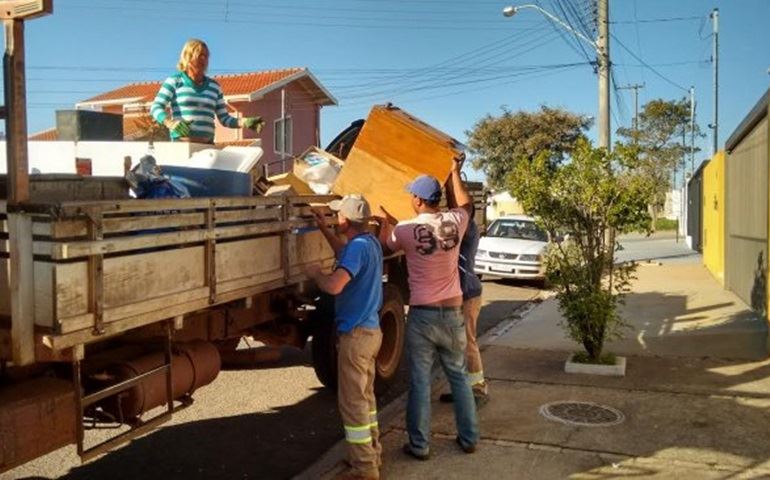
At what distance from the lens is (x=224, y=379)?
24.7 ft

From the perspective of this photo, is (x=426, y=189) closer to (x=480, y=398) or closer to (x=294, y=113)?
(x=480, y=398)

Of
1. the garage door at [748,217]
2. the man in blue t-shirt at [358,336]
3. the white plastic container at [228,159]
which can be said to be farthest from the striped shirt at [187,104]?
the garage door at [748,217]

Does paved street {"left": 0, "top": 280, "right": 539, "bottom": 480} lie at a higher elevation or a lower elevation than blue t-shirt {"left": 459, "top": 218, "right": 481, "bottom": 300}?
lower

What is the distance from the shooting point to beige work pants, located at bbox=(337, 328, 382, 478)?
4445mm

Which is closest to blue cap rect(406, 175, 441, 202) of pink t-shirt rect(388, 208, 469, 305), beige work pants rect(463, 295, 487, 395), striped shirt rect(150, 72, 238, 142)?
pink t-shirt rect(388, 208, 469, 305)

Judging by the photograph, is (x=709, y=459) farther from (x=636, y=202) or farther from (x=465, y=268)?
(x=636, y=202)

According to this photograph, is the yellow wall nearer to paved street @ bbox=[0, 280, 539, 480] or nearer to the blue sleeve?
paved street @ bbox=[0, 280, 539, 480]

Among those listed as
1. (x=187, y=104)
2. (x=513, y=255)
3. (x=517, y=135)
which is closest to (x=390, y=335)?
(x=187, y=104)

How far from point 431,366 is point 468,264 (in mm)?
1380

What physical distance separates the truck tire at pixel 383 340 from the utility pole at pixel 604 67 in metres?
12.5

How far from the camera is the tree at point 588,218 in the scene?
23.2 ft

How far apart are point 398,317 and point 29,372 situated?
12.8 ft

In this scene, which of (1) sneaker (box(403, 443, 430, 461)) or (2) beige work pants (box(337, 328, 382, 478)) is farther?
(1) sneaker (box(403, 443, 430, 461))

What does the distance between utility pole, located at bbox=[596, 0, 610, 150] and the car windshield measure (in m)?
2.96
